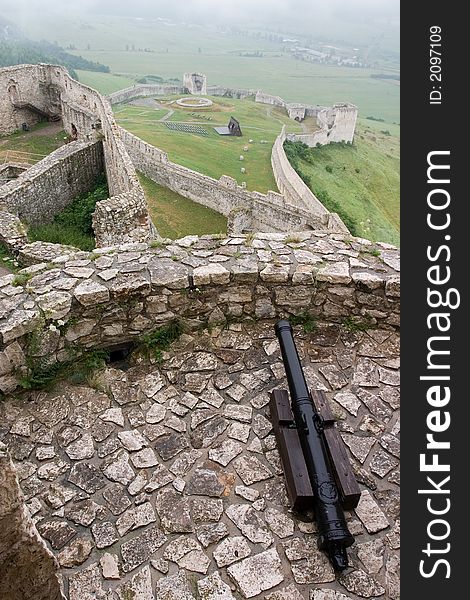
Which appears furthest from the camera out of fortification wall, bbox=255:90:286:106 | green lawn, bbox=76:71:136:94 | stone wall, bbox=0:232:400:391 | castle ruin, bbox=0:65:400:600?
green lawn, bbox=76:71:136:94

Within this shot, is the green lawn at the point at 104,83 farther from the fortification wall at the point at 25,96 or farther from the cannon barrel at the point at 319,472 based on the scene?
the cannon barrel at the point at 319,472

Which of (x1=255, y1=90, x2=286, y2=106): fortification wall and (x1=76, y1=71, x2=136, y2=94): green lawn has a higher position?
(x1=76, y1=71, x2=136, y2=94): green lawn

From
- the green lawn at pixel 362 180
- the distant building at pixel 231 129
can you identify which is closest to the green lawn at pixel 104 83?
the distant building at pixel 231 129

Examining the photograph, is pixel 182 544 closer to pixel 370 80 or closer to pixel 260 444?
pixel 260 444

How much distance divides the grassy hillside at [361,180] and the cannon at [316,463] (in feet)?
115

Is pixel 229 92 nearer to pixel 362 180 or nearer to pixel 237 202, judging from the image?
pixel 362 180

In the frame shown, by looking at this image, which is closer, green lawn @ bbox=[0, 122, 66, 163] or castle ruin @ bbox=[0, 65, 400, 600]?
castle ruin @ bbox=[0, 65, 400, 600]

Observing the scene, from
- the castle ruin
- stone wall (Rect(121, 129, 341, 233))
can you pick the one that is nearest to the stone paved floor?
the castle ruin

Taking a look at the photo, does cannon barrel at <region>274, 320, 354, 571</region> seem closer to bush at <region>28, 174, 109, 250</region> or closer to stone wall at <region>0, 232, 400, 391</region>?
stone wall at <region>0, 232, 400, 391</region>

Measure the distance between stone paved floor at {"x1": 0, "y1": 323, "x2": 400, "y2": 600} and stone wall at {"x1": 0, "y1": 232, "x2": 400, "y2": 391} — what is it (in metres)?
0.28

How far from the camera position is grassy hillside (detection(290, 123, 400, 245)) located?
148ft

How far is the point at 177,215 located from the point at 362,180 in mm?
36279

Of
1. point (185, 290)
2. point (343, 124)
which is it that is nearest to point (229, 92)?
point (343, 124)

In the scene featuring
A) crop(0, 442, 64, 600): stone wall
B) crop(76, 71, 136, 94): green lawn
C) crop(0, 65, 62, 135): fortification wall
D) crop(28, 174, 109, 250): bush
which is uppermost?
crop(76, 71, 136, 94): green lawn
